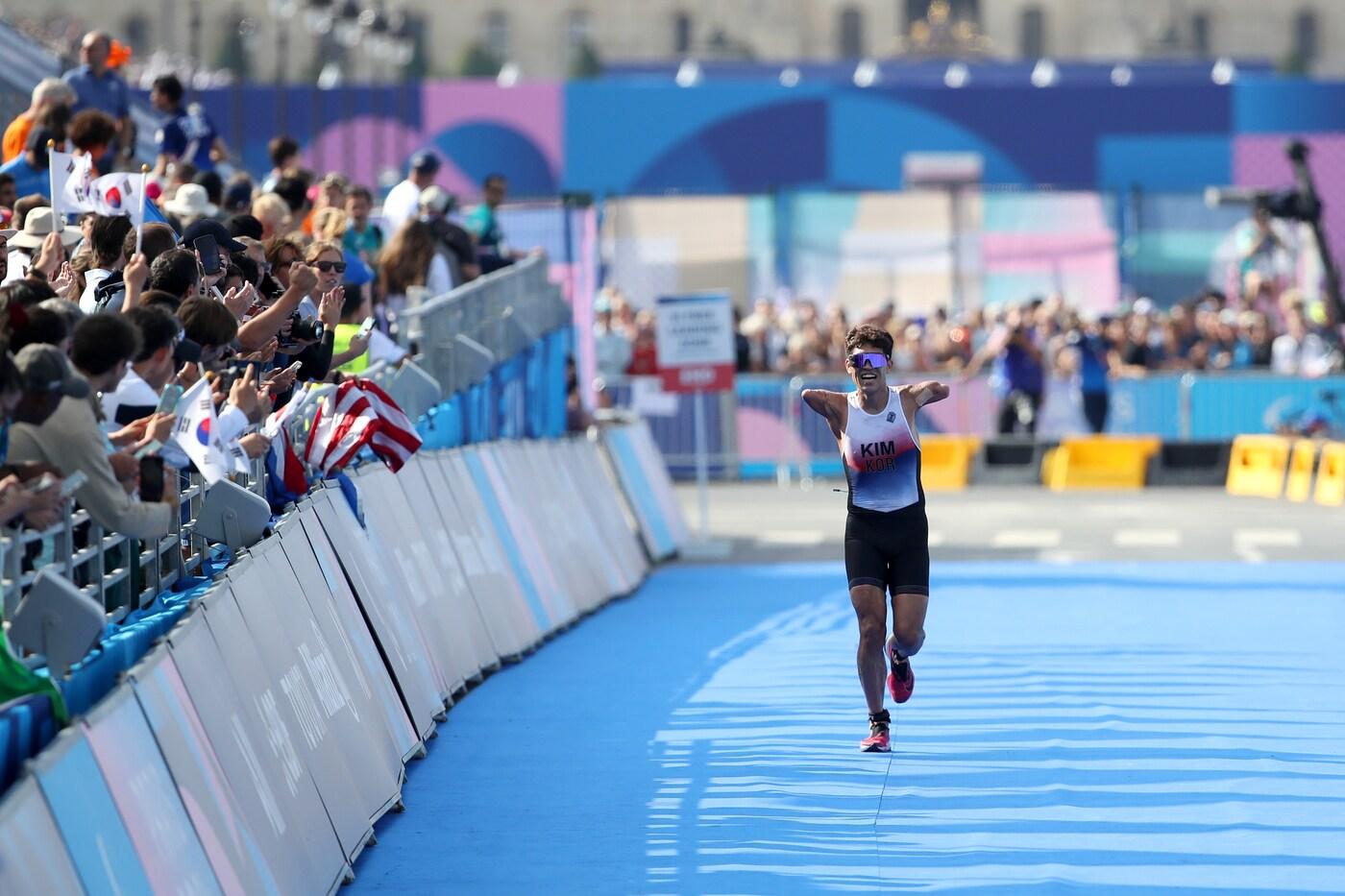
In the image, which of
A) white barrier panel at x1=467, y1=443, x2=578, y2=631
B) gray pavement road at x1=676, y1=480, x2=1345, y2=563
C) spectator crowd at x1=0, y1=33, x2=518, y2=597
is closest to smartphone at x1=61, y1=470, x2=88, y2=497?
spectator crowd at x1=0, y1=33, x2=518, y2=597

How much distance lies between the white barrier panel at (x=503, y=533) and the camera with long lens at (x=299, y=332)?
411 centimetres

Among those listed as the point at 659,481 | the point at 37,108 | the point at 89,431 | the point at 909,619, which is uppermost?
the point at 37,108

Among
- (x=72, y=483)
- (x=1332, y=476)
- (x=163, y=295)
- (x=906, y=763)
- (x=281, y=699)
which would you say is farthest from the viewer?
(x=1332, y=476)

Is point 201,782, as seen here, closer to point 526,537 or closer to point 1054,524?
point 526,537

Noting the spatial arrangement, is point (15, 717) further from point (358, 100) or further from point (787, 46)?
point (787, 46)

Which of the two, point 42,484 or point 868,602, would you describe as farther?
point 868,602

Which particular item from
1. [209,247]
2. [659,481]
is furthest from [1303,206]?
Answer: [209,247]

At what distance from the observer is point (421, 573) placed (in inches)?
501

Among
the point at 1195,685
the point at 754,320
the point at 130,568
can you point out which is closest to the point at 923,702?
the point at 1195,685

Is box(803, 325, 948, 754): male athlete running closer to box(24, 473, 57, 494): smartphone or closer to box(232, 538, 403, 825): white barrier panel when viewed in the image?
A: box(232, 538, 403, 825): white barrier panel

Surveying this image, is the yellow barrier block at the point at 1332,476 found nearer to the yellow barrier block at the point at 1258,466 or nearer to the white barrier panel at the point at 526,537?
the yellow barrier block at the point at 1258,466

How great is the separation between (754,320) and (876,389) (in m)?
22.2

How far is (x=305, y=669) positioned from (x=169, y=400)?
1.24 meters

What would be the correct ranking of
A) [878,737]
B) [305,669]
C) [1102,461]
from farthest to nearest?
1. [1102,461]
2. [878,737]
3. [305,669]
